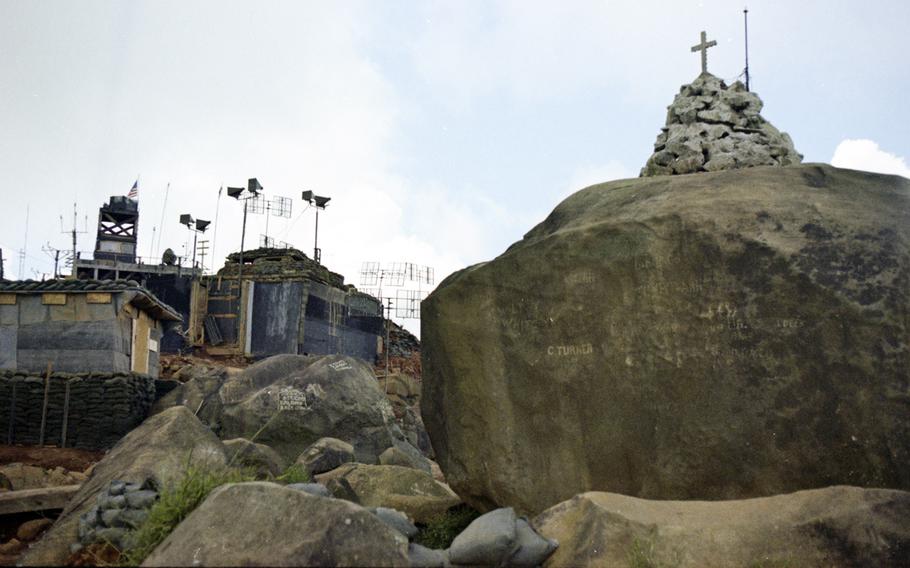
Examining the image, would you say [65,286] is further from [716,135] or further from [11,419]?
[716,135]

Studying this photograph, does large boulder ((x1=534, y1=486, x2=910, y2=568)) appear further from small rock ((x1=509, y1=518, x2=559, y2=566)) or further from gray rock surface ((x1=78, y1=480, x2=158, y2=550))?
gray rock surface ((x1=78, y1=480, x2=158, y2=550))

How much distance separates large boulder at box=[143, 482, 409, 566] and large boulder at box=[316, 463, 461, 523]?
3204mm

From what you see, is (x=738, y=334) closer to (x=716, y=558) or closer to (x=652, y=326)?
(x=652, y=326)

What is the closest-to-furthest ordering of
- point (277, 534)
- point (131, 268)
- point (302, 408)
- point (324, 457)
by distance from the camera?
point (277, 534)
point (324, 457)
point (302, 408)
point (131, 268)

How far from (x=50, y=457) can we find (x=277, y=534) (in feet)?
41.8

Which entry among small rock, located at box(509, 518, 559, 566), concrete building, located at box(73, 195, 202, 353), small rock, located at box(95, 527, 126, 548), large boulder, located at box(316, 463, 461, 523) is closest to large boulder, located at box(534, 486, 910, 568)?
small rock, located at box(509, 518, 559, 566)

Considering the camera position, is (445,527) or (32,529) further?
(32,529)

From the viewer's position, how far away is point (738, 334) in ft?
19.2

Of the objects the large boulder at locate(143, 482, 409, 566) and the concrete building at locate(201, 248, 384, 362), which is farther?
the concrete building at locate(201, 248, 384, 362)

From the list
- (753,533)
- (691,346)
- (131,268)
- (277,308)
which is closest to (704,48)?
(691,346)

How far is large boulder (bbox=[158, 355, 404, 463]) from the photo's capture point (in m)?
13.3

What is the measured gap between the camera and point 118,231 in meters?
40.4

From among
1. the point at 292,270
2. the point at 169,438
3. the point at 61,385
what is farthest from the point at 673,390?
the point at 292,270

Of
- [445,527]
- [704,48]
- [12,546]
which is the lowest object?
[12,546]
